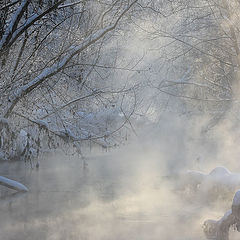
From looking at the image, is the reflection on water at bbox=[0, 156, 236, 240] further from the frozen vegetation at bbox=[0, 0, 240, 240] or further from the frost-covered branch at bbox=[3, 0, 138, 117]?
the frost-covered branch at bbox=[3, 0, 138, 117]

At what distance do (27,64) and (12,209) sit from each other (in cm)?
619

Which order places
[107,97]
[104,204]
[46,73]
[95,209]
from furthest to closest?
[104,204] < [95,209] < [107,97] < [46,73]

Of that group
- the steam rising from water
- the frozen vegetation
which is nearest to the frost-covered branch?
the frozen vegetation

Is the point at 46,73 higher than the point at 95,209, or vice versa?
the point at 46,73

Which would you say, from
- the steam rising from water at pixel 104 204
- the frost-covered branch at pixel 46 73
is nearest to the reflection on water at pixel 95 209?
the steam rising from water at pixel 104 204

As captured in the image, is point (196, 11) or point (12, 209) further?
point (12, 209)

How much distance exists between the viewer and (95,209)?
37.5 ft

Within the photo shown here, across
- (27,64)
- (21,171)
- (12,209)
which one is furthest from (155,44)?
(21,171)

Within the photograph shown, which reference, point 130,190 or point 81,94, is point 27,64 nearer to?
point 81,94

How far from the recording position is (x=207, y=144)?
28109mm

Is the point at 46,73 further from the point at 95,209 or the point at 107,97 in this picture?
the point at 95,209

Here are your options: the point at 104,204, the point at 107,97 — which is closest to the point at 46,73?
the point at 107,97

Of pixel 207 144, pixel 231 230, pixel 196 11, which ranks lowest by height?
pixel 231 230

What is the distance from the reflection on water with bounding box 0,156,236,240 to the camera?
346 inches
